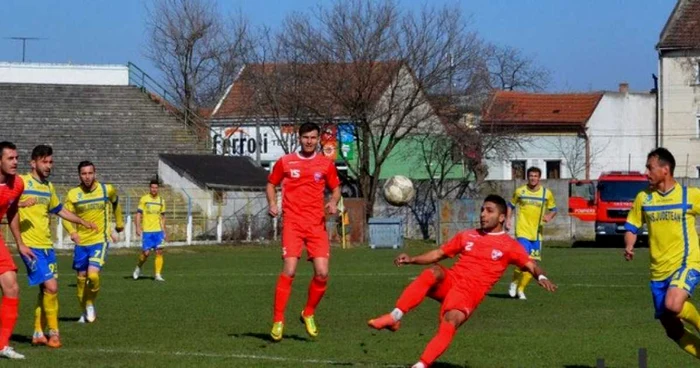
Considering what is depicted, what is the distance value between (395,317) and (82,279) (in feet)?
23.0

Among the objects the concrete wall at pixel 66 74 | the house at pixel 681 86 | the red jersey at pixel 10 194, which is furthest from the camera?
the house at pixel 681 86

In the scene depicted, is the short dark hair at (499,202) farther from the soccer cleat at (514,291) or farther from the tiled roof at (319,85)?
the tiled roof at (319,85)

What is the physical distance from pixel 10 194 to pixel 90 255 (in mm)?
4172

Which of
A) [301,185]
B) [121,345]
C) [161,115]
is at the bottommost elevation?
[121,345]

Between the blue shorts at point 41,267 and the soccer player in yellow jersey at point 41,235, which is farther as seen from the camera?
the blue shorts at point 41,267

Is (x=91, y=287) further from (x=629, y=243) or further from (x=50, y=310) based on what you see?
(x=629, y=243)

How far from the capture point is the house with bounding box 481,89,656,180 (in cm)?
7650

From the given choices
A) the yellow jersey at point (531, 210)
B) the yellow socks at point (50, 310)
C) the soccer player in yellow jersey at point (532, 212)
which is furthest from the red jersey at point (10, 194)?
the yellow jersey at point (531, 210)

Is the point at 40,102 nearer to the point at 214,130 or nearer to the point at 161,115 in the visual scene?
the point at 161,115

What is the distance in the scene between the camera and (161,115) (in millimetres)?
59719

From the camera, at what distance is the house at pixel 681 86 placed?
2852 inches

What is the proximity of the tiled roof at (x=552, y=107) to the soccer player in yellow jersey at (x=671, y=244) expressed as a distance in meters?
61.6

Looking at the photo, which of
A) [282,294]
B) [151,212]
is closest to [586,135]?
[151,212]

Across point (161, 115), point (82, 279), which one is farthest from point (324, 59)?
point (82, 279)
